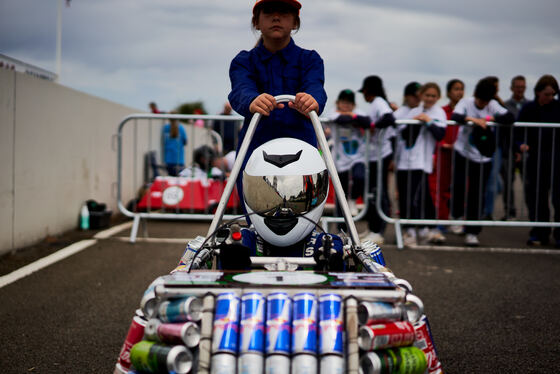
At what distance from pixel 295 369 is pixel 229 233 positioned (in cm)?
106

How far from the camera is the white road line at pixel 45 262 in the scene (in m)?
4.75

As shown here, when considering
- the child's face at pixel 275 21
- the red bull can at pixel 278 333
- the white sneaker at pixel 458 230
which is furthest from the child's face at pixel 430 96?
the red bull can at pixel 278 333

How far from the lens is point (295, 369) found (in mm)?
1630

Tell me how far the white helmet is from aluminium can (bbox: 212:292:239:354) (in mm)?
834

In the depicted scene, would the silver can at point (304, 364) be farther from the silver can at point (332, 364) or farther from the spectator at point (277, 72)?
the spectator at point (277, 72)

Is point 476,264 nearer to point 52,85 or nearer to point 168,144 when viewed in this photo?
point 52,85

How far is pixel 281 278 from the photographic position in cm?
197

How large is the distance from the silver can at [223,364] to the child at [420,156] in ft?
18.3

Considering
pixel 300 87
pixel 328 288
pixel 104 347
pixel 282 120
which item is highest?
pixel 300 87

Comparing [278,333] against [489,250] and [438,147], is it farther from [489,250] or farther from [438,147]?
[438,147]

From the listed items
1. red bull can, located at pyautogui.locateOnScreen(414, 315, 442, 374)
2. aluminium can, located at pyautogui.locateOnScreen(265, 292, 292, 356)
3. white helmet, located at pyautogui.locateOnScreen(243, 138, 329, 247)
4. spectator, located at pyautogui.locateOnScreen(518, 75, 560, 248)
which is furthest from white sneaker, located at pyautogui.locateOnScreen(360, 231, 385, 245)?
aluminium can, located at pyautogui.locateOnScreen(265, 292, 292, 356)

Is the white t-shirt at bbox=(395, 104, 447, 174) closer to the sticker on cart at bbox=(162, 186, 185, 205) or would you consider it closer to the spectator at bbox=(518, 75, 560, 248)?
the spectator at bbox=(518, 75, 560, 248)

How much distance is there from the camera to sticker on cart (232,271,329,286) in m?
1.91

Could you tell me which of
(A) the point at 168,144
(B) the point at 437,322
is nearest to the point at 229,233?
(B) the point at 437,322
